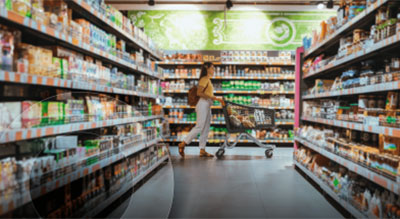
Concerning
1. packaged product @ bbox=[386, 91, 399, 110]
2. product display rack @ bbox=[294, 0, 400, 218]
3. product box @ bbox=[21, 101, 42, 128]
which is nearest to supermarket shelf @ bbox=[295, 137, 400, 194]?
product display rack @ bbox=[294, 0, 400, 218]

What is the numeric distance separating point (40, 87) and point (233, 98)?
5.29 m

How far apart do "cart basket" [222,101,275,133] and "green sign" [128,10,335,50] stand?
2454 mm

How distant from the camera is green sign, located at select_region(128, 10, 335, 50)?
24.6 ft

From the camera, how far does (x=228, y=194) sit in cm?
303

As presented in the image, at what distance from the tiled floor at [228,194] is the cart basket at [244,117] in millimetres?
989

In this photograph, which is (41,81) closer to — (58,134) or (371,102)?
(58,134)

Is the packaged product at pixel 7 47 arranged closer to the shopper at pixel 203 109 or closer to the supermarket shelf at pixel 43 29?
the supermarket shelf at pixel 43 29

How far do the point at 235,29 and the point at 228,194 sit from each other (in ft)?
17.7

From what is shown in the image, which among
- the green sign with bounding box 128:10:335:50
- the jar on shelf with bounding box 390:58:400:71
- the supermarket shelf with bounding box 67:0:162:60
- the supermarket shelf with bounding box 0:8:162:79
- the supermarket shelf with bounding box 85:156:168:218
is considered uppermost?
the green sign with bounding box 128:10:335:50

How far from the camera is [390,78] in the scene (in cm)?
220

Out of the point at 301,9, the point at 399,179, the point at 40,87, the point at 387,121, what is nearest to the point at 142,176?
the point at 40,87

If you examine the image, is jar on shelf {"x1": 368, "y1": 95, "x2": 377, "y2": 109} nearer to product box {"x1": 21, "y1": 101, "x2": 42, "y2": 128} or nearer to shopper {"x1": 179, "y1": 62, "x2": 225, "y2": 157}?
product box {"x1": 21, "y1": 101, "x2": 42, "y2": 128}

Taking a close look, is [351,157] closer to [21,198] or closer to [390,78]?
[390,78]

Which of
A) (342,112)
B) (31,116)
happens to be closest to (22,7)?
(31,116)
